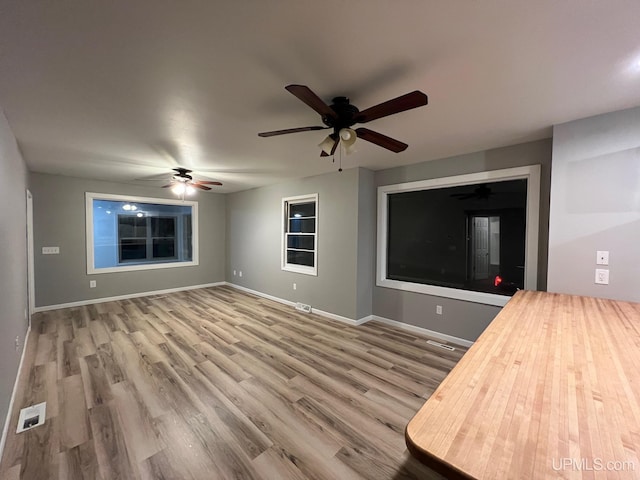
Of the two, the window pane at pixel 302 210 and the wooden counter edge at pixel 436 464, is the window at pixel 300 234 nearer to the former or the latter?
the window pane at pixel 302 210

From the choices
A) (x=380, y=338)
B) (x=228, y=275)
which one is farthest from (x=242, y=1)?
(x=228, y=275)

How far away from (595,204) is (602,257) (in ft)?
1.49

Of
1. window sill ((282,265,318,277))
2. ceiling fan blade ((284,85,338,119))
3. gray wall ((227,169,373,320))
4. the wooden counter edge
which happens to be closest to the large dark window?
gray wall ((227,169,373,320))

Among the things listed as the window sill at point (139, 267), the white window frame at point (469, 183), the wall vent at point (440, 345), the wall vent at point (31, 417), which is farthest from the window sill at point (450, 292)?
the window sill at point (139, 267)

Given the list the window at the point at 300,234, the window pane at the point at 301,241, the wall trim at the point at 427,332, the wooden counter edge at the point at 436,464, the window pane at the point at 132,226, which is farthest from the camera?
the window pane at the point at 132,226

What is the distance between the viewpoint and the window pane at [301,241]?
4914mm

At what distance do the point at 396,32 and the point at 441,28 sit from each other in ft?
0.73

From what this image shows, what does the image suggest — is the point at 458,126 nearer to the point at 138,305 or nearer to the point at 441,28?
the point at 441,28

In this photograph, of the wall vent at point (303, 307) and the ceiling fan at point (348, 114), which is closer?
the ceiling fan at point (348, 114)

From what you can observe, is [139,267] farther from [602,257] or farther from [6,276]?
[602,257]

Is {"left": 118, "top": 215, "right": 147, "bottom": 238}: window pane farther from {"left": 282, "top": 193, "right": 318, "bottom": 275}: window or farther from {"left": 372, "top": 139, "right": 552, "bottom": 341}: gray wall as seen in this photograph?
{"left": 372, "top": 139, "right": 552, "bottom": 341}: gray wall

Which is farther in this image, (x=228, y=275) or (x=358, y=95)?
(x=228, y=275)

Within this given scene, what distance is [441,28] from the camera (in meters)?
1.32

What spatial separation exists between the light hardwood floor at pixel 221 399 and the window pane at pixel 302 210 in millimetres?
2038
